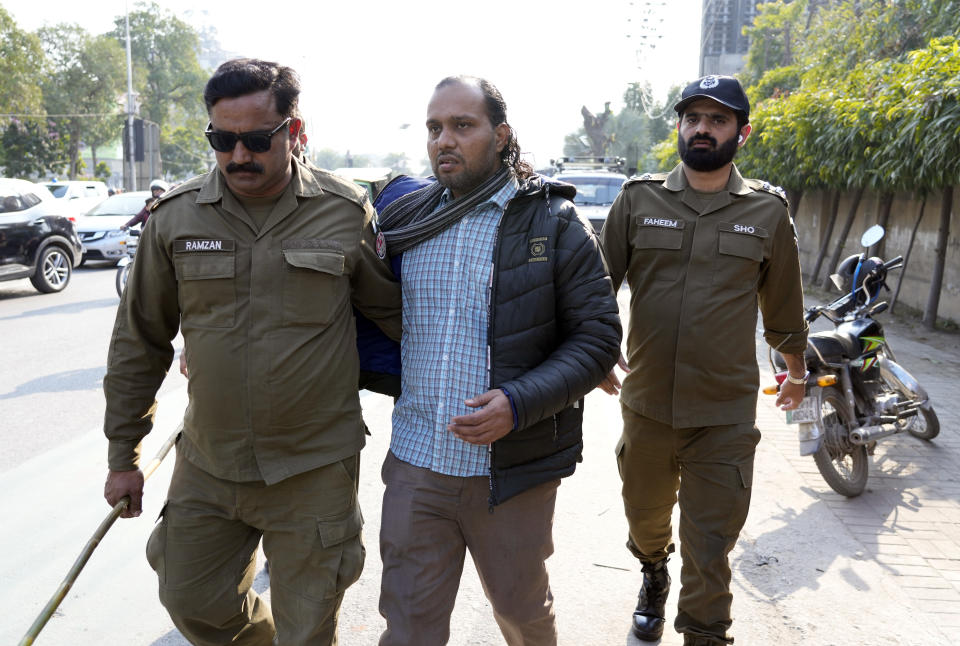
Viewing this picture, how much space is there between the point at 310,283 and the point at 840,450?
12.8 feet

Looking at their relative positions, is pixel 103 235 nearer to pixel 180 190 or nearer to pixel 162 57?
pixel 180 190

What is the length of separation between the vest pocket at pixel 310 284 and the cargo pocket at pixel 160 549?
75cm

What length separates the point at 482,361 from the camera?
2691mm

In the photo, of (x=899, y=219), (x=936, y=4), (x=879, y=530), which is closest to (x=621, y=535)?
(x=879, y=530)

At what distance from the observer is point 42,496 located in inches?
197

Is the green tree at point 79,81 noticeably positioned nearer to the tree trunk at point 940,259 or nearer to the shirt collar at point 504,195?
the tree trunk at point 940,259

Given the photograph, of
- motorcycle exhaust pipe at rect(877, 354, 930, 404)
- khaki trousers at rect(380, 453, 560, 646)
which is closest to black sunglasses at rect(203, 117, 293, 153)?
khaki trousers at rect(380, 453, 560, 646)

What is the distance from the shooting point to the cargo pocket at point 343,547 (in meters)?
2.61

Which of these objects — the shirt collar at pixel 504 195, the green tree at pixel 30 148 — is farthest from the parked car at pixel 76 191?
the shirt collar at pixel 504 195

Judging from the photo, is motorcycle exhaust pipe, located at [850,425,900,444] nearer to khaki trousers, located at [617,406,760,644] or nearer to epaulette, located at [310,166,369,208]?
khaki trousers, located at [617,406,760,644]

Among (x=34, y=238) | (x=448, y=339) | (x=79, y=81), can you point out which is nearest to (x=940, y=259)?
(x=448, y=339)

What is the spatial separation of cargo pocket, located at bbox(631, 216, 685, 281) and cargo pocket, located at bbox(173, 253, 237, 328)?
5.27 feet

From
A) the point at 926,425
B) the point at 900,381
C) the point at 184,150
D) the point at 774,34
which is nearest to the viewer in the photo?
the point at 900,381

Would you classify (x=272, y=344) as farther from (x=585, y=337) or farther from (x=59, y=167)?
(x=59, y=167)
